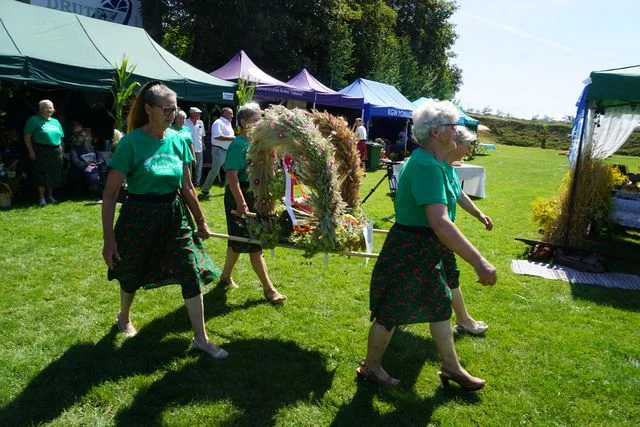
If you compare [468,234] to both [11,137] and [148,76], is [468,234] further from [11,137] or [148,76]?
[11,137]

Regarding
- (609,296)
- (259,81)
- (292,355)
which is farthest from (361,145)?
(292,355)

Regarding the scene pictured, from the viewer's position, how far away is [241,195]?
402 cm

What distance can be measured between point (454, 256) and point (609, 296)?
2.87 meters

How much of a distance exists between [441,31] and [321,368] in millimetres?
42754

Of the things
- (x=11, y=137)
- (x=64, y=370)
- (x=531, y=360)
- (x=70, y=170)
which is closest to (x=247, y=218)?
(x=64, y=370)

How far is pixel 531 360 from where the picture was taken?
3.71 metres

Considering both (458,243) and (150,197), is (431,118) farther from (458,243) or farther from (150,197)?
(150,197)

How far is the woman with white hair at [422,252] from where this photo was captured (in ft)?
8.79

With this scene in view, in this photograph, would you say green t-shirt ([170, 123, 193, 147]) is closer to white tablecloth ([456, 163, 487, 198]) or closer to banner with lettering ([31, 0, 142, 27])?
white tablecloth ([456, 163, 487, 198])

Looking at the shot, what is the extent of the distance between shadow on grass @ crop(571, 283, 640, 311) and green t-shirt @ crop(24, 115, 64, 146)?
846cm

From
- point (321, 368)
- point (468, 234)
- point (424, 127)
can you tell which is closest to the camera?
point (424, 127)

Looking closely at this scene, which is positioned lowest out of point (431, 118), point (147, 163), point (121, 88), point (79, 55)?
Result: point (147, 163)

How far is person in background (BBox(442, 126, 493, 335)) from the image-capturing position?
10.8ft

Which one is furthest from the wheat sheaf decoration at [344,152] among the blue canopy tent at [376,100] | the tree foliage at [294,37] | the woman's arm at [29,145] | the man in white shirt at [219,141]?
the tree foliage at [294,37]
